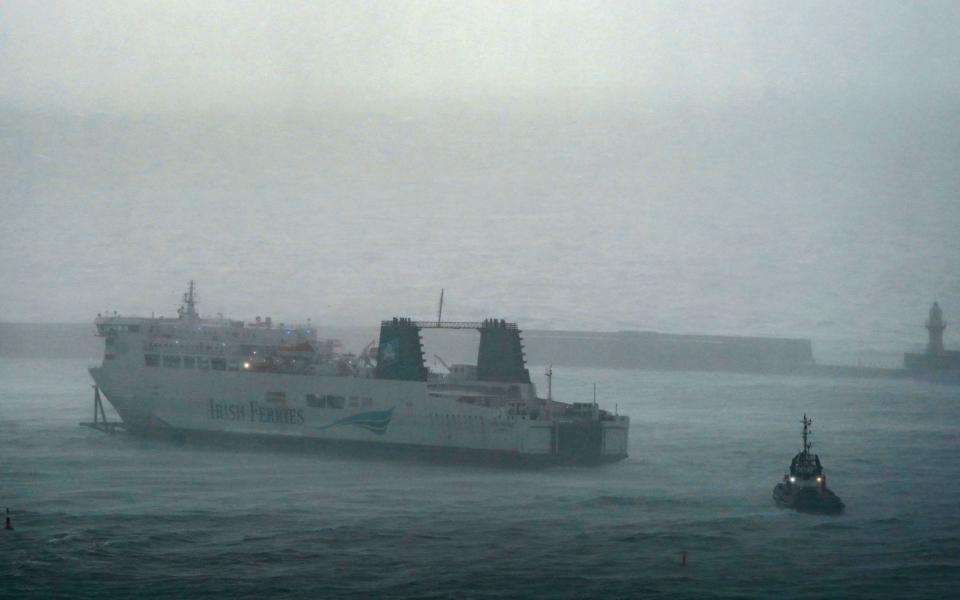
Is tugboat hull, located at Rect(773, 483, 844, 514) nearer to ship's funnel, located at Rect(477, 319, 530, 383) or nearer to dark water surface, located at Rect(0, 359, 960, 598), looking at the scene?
dark water surface, located at Rect(0, 359, 960, 598)

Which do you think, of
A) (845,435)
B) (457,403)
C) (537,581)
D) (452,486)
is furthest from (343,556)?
(845,435)

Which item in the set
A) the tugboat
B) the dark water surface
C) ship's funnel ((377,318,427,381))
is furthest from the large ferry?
the tugboat


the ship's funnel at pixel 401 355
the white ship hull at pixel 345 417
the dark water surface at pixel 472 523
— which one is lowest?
the dark water surface at pixel 472 523

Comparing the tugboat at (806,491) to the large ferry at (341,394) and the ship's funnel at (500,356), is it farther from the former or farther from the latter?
the ship's funnel at (500,356)

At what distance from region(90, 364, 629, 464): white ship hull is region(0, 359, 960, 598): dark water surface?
0.81 metres

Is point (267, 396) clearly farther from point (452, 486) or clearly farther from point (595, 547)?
point (595, 547)

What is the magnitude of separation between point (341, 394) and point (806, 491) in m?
15.7

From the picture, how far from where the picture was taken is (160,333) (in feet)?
161

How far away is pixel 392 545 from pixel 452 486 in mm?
7957

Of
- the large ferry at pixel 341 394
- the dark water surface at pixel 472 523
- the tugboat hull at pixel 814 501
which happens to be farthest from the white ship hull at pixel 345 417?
the tugboat hull at pixel 814 501

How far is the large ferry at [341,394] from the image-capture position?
43.0 m

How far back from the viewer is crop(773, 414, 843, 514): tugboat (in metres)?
35.4

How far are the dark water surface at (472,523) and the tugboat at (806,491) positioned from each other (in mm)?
469

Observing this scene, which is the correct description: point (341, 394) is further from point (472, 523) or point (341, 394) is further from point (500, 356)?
point (472, 523)
